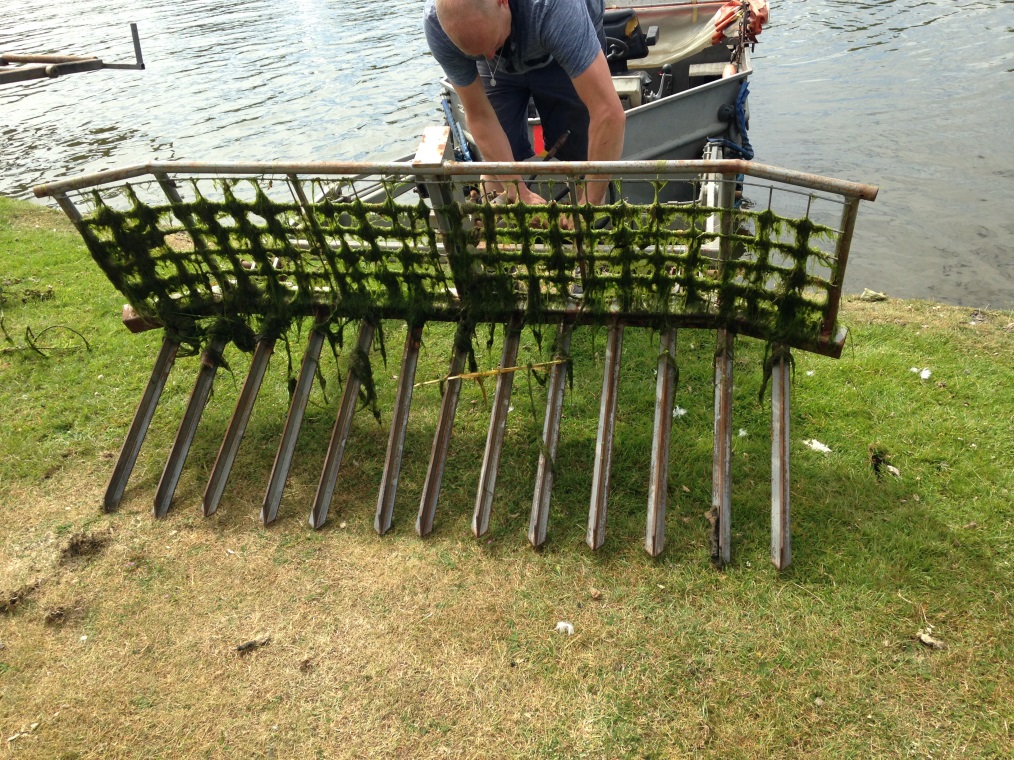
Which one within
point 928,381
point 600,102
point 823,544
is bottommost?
point 928,381

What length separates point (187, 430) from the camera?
4.36 m

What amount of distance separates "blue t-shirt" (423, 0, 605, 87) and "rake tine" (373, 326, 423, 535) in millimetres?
1630

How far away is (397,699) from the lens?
122 inches

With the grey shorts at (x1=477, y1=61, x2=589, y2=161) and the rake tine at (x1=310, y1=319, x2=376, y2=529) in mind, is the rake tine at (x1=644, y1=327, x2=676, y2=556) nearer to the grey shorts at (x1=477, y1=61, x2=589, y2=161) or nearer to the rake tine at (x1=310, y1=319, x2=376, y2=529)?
the rake tine at (x1=310, y1=319, x2=376, y2=529)

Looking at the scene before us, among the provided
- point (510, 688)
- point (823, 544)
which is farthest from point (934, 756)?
point (510, 688)

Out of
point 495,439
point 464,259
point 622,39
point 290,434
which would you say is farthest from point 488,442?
point 622,39

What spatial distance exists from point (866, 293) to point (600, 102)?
396 centimetres

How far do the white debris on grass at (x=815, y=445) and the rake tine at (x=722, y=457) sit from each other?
2.74 feet

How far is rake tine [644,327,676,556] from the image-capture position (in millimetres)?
3543

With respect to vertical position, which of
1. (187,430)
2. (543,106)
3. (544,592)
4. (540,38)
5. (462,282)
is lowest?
(544,592)

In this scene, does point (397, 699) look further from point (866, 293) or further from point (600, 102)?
point (866, 293)

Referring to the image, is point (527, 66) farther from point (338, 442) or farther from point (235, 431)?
point (235, 431)

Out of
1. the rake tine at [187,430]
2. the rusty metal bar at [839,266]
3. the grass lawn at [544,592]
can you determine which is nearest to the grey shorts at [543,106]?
the grass lawn at [544,592]

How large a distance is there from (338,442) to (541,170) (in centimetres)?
199
